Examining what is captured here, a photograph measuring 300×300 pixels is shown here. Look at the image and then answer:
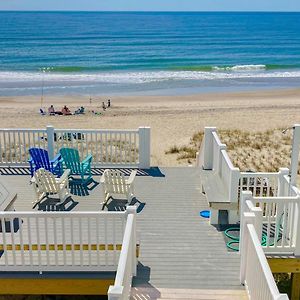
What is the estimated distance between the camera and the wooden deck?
6.86 m

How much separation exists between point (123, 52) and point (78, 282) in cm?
5290

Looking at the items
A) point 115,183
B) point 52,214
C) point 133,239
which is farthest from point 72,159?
point 133,239

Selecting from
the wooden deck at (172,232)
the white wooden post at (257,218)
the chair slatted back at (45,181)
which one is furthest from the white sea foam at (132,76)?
the white wooden post at (257,218)

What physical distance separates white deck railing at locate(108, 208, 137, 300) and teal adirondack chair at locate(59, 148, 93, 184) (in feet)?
12.2

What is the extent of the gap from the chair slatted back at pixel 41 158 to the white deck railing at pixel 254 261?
4438 mm

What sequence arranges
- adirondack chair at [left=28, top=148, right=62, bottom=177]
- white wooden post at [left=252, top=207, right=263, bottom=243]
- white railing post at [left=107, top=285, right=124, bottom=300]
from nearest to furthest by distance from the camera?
white railing post at [left=107, top=285, right=124, bottom=300] < white wooden post at [left=252, top=207, right=263, bottom=243] < adirondack chair at [left=28, top=148, right=62, bottom=177]

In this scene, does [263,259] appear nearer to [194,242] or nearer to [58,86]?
[194,242]

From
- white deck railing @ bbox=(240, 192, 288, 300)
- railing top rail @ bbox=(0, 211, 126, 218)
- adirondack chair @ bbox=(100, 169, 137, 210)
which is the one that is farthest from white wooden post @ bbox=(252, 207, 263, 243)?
adirondack chair @ bbox=(100, 169, 137, 210)

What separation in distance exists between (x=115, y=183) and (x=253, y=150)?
8.20m

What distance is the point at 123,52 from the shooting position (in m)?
58.2

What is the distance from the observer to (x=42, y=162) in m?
10.0

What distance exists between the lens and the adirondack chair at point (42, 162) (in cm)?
993

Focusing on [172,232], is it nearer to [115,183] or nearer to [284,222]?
[115,183]

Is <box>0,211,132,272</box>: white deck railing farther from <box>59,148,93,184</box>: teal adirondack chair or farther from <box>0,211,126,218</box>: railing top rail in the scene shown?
<box>59,148,93,184</box>: teal adirondack chair
